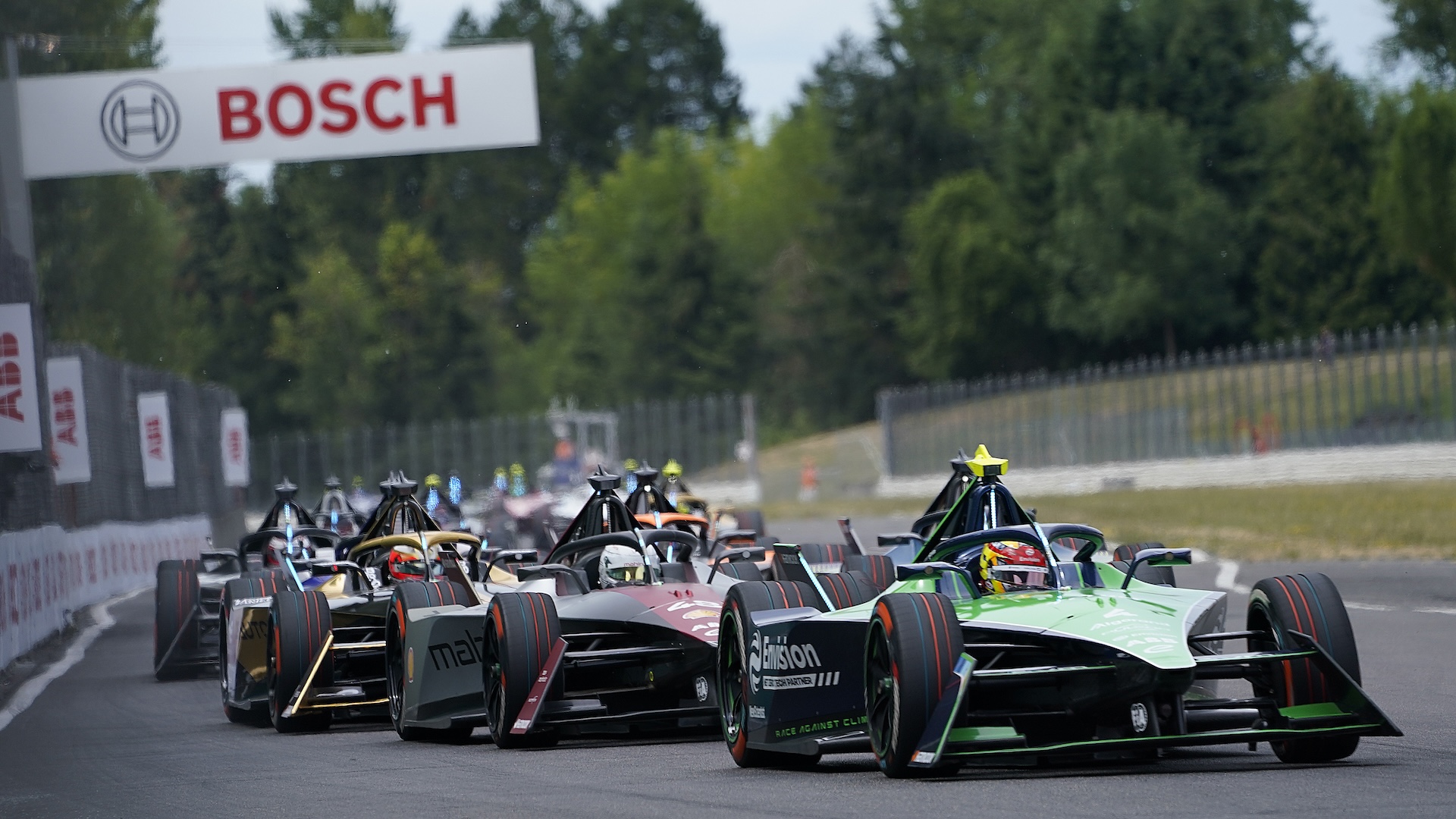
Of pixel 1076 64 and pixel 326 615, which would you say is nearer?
pixel 326 615

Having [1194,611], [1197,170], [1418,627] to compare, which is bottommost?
[1418,627]

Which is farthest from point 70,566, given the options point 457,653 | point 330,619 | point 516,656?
point 516,656

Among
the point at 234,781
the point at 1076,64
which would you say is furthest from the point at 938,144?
the point at 234,781

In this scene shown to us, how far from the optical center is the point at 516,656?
1112 cm

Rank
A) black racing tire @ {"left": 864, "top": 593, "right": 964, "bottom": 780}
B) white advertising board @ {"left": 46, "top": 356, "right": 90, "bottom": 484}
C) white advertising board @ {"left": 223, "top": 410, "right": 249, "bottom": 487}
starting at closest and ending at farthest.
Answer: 1. black racing tire @ {"left": 864, "top": 593, "right": 964, "bottom": 780}
2. white advertising board @ {"left": 46, "top": 356, "right": 90, "bottom": 484}
3. white advertising board @ {"left": 223, "top": 410, "right": 249, "bottom": 487}

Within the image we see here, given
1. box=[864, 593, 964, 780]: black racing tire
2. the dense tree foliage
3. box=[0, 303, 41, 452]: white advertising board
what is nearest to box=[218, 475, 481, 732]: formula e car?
box=[864, 593, 964, 780]: black racing tire

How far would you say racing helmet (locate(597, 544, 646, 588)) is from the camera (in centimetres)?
1244

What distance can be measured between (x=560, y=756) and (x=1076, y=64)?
82.2 metres

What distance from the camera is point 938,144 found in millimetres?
97875

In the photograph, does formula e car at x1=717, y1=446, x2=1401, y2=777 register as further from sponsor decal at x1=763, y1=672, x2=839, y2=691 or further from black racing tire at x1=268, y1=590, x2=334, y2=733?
black racing tire at x1=268, y1=590, x2=334, y2=733

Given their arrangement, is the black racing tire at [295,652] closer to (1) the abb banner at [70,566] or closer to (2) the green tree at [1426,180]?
(1) the abb banner at [70,566]

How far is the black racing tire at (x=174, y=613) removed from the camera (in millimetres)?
17719

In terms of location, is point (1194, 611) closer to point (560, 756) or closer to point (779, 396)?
point (560, 756)

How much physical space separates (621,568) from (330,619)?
222 cm
